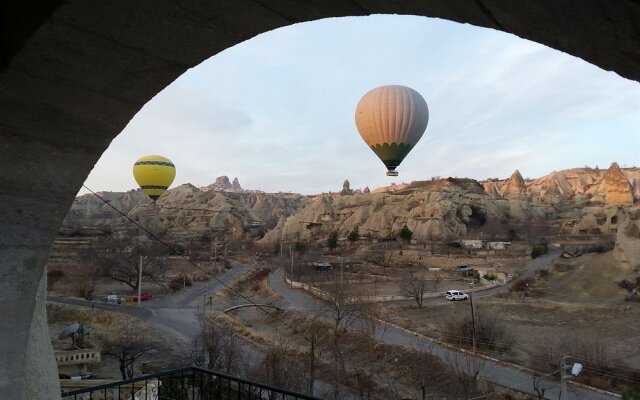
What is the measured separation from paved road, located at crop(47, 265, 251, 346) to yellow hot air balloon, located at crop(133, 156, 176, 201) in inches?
296

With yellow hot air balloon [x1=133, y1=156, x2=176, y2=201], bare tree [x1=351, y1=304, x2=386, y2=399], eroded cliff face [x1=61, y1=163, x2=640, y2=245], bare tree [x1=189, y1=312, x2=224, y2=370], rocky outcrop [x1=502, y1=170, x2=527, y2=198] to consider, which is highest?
rocky outcrop [x1=502, y1=170, x2=527, y2=198]

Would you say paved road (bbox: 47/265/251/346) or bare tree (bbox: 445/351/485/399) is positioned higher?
bare tree (bbox: 445/351/485/399)

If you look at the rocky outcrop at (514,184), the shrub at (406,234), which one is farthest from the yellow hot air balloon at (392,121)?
the rocky outcrop at (514,184)

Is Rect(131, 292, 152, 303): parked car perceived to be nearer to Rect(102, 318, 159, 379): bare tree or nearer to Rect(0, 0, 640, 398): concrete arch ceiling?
Rect(102, 318, 159, 379): bare tree

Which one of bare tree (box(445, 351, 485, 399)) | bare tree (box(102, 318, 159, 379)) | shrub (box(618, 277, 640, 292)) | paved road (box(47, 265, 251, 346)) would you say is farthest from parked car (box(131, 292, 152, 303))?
shrub (box(618, 277, 640, 292))

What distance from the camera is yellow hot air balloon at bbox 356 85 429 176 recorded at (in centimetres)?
2069

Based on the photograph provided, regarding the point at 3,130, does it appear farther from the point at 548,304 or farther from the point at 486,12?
the point at 548,304

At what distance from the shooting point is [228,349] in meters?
15.8

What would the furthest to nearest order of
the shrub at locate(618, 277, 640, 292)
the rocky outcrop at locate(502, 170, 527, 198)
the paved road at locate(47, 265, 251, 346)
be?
the rocky outcrop at locate(502, 170, 527, 198) < the shrub at locate(618, 277, 640, 292) < the paved road at locate(47, 265, 251, 346)

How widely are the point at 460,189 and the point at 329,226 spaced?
19864mm

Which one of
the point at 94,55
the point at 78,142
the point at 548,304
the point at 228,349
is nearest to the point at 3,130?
the point at 78,142

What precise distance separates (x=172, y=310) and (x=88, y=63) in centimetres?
2835

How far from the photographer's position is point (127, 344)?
18.4m

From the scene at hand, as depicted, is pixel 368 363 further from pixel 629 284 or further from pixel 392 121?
pixel 629 284
